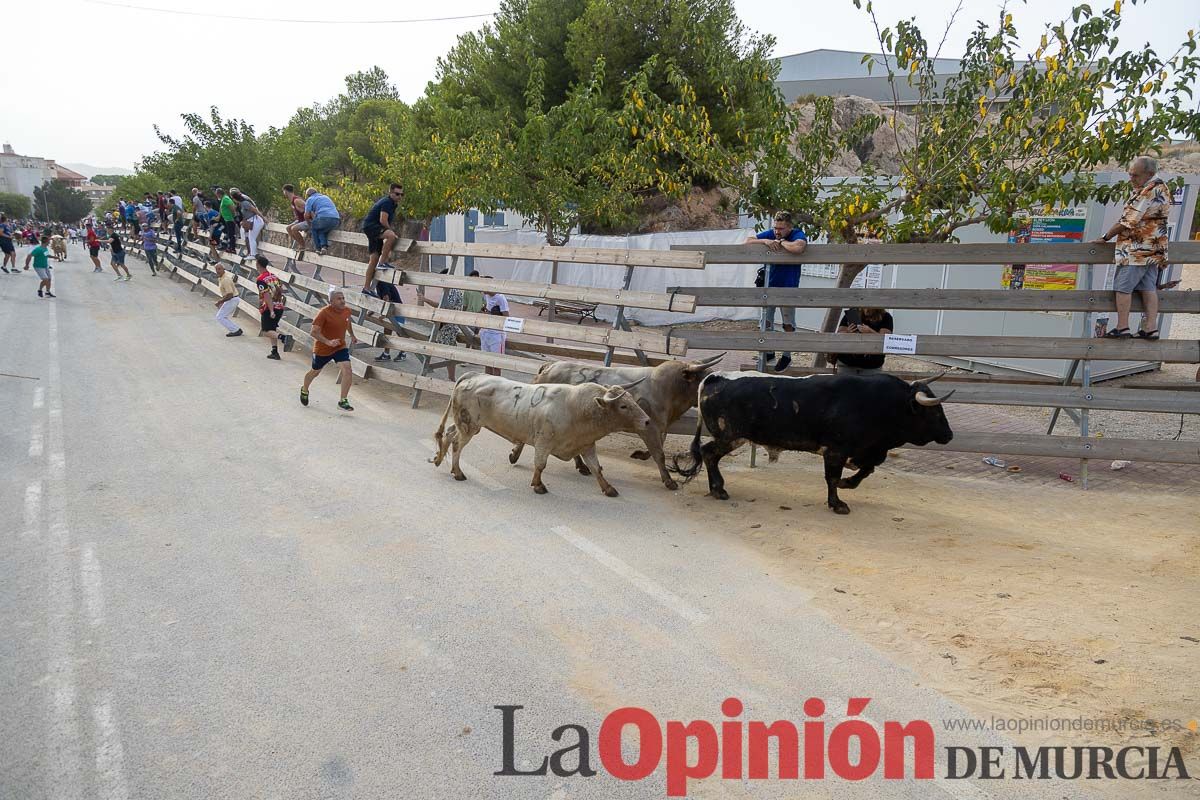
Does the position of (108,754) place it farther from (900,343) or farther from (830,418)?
(900,343)

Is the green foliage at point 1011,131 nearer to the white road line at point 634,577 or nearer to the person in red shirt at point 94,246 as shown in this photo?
the white road line at point 634,577

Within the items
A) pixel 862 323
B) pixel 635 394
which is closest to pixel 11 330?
pixel 635 394

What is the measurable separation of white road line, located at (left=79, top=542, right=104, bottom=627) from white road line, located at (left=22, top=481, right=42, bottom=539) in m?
0.68

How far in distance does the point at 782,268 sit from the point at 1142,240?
3.66m


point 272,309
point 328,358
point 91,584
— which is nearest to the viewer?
point 91,584

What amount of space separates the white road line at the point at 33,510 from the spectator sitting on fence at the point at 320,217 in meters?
8.20

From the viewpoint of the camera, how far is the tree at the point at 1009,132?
24.8 feet

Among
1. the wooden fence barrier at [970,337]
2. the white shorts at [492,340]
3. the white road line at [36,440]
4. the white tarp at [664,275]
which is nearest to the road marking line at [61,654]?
the white road line at [36,440]

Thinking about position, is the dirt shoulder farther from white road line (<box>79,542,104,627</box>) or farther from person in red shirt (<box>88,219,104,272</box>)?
person in red shirt (<box>88,219,104,272</box>)

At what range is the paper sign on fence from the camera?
791 centimetres

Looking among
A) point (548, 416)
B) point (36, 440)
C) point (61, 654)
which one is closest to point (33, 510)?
point (36, 440)

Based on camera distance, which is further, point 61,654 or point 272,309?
point 272,309

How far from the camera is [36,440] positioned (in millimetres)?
8805

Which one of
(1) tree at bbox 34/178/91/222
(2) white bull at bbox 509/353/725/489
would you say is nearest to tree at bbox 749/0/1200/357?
(2) white bull at bbox 509/353/725/489
